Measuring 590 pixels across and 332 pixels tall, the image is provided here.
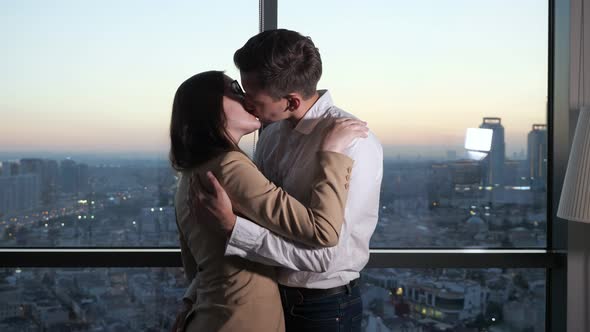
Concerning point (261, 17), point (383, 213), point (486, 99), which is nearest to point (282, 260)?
point (383, 213)

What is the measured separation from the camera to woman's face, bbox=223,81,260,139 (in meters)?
1.51

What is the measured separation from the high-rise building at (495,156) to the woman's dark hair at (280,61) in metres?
1.12

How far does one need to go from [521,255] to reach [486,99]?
59 cm

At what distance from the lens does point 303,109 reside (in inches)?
63.1

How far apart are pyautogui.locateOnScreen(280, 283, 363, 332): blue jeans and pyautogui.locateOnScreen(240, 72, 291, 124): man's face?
0.43m

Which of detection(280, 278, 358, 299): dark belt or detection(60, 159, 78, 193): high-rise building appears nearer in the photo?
detection(280, 278, 358, 299): dark belt

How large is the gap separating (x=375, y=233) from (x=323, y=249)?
36.6 inches

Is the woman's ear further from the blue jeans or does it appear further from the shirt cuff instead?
the blue jeans

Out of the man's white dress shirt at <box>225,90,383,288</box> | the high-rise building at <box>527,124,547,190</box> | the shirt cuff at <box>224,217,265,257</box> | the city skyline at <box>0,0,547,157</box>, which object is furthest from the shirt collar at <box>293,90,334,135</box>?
the high-rise building at <box>527,124,547,190</box>

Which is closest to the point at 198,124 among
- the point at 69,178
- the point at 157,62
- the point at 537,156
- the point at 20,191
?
the point at 157,62

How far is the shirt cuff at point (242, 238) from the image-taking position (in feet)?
4.63

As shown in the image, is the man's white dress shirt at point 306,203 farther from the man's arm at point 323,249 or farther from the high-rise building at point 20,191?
the high-rise building at point 20,191

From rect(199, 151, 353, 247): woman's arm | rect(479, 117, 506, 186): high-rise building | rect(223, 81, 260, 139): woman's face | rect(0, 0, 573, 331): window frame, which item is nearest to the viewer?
rect(199, 151, 353, 247): woman's arm

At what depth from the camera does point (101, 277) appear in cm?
233
